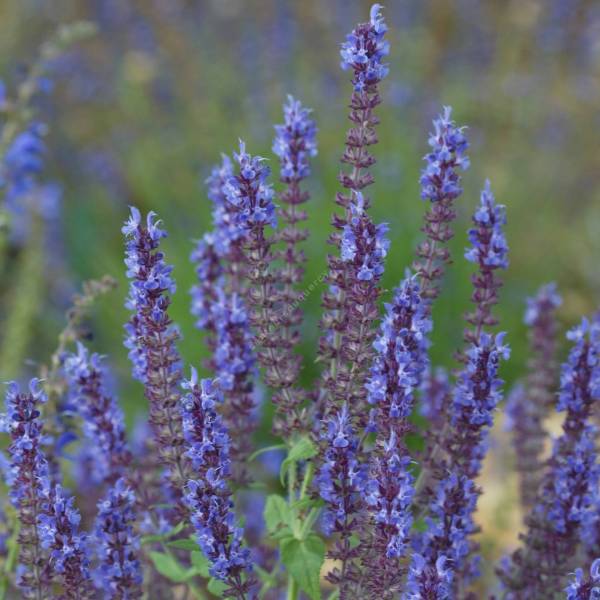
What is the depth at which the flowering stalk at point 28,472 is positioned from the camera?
7.23 feet

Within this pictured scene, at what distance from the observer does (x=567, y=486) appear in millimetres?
2646

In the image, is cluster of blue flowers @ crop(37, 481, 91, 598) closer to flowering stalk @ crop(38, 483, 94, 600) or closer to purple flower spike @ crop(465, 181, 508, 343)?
flowering stalk @ crop(38, 483, 94, 600)

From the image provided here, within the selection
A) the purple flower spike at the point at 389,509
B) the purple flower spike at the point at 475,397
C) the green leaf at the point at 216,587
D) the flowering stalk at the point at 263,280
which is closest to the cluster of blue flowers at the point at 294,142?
the flowering stalk at the point at 263,280

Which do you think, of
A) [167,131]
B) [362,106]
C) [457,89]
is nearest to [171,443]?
Answer: [362,106]

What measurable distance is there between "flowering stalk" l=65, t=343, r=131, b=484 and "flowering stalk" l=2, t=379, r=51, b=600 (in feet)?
0.75

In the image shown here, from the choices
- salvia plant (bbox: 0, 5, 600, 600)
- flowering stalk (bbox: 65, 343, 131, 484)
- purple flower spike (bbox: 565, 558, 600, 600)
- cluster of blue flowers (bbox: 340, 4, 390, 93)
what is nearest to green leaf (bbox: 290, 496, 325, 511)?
salvia plant (bbox: 0, 5, 600, 600)

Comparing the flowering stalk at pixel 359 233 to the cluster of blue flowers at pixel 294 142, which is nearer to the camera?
the flowering stalk at pixel 359 233

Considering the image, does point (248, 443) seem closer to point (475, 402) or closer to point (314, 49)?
point (475, 402)

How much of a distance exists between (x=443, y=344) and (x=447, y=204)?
3.79m

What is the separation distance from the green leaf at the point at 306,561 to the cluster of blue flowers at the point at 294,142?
916 millimetres

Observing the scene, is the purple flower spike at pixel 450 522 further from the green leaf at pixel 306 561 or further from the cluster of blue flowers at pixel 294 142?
the cluster of blue flowers at pixel 294 142

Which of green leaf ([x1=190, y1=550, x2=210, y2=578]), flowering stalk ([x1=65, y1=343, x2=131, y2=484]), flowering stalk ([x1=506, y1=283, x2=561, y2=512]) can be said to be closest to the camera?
green leaf ([x1=190, y1=550, x2=210, y2=578])

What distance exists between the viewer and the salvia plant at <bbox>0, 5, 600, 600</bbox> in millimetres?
2203

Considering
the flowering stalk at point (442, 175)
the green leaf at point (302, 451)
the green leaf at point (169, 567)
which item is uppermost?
the flowering stalk at point (442, 175)
